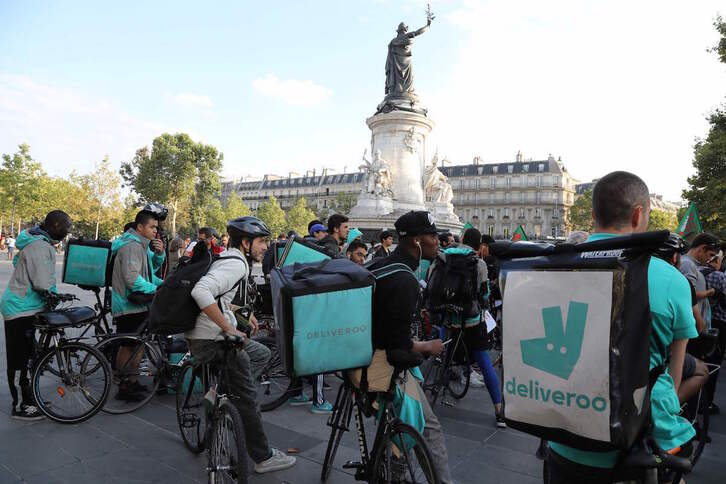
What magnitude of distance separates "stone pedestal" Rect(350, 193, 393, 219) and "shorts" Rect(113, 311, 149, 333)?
1700cm

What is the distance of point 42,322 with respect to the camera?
4812mm

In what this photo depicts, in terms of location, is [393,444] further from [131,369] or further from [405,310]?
[131,369]

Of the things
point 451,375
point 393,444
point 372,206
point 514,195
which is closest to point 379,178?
point 372,206

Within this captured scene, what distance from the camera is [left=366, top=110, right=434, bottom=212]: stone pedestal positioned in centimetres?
2336

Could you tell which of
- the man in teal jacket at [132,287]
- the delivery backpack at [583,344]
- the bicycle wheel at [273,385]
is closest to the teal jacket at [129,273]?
the man in teal jacket at [132,287]

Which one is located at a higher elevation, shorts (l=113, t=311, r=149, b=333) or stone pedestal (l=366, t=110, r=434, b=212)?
stone pedestal (l=366, t=110, r=434, b=212)

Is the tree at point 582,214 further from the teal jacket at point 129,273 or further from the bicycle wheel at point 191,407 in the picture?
the bicycle wheel at point 191,407

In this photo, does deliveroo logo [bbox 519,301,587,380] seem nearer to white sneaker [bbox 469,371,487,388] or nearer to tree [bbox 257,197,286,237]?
white sneaker [bbox 469,371,487,388]

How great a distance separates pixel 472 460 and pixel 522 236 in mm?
10865

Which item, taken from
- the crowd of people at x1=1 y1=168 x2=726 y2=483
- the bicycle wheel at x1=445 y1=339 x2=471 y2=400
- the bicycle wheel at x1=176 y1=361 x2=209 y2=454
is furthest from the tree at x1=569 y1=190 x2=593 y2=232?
the bicycle wheel at x1=176 y1=361 x2=209 y2=454

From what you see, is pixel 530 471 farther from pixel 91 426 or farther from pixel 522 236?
pixel 522 236

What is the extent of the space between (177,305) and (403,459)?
185 centimetres

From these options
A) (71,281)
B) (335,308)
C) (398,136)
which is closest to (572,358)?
(335,308)

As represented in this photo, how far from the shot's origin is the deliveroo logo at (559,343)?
1716 millimetres
